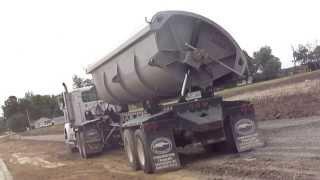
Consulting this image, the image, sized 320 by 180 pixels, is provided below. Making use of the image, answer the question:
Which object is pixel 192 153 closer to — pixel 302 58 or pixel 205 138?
pixel 205 138

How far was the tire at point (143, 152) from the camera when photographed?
1412cm

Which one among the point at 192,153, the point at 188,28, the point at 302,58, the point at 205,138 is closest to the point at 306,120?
the point at 192,153

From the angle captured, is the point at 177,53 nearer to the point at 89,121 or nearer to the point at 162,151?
the point at 162,151

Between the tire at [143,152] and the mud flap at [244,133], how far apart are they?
2.26m

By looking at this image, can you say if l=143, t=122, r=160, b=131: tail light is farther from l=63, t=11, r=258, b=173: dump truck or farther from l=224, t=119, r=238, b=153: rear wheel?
l=224, t=119, r=238, b=153: rear wheel

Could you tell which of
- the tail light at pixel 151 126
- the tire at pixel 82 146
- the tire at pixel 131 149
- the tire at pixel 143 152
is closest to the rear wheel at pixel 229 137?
the tail light at pixel 151 126

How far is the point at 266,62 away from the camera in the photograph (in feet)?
311

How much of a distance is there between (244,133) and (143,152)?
2574mm

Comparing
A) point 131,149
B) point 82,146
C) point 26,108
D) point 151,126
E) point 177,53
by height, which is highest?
point 26,108

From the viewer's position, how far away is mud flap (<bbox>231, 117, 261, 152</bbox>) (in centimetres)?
1448

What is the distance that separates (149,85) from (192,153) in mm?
3151

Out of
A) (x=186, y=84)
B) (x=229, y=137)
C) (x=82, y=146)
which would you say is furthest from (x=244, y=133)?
(x=82, y=146)

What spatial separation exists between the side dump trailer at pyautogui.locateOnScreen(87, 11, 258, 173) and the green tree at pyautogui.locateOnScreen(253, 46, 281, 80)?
74385 mm

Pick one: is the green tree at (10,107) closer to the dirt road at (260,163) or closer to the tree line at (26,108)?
the tree line at (26,108)
